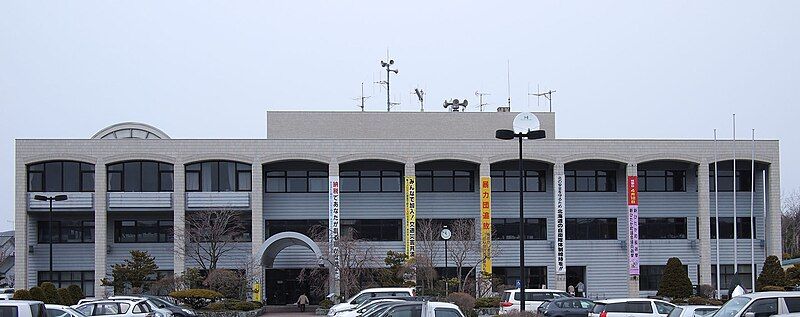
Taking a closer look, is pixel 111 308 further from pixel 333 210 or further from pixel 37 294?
pixel 333 210

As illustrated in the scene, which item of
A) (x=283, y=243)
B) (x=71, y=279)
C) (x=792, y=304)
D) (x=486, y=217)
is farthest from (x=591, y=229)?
(x=792, y=304)

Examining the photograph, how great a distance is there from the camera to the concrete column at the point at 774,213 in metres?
60.2

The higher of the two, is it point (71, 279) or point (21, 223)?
point (21, 223)

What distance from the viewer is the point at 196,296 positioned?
50.5m

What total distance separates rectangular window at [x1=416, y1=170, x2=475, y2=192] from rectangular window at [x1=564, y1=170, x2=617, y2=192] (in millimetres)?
5543

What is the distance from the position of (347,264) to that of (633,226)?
16198 mm

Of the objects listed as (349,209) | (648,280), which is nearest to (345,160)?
(349,209)

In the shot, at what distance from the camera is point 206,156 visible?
191 ft

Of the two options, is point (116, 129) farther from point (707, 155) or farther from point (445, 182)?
point (707, 155)

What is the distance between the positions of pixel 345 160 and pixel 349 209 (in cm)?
313

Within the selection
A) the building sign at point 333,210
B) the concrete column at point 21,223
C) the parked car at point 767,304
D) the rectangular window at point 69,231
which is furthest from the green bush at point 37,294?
the parked car at point 767,304

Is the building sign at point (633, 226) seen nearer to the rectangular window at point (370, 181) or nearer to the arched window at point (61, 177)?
the rectangular window at point (370, 181)

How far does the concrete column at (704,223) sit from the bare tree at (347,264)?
58.9 feet

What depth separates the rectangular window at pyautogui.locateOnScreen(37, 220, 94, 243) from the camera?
59.4 meters
